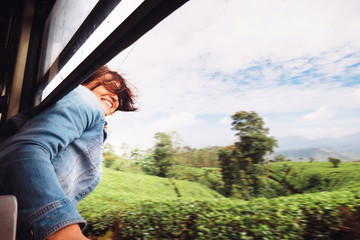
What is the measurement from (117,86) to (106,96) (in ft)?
0.32

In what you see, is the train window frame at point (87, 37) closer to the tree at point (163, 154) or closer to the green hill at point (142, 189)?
the green hill at point (142, 189)

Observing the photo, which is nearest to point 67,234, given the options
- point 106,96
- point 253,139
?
point 106,96

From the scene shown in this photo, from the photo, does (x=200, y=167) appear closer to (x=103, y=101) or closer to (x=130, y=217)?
(x=130, y=217)

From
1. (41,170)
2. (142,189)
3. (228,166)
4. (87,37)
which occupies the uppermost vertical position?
(87,37)

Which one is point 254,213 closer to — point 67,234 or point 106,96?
point 106,96

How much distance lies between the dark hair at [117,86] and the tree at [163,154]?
5477 mm

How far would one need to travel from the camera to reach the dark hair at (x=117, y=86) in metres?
1.22

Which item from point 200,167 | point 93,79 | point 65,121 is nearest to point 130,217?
point 200,167

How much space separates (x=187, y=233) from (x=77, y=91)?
3.23 metres

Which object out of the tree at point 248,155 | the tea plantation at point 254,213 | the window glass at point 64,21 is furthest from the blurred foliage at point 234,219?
the window glass at point 64,21

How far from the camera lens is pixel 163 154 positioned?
6.91m

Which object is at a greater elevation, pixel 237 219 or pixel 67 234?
pixel 67 234

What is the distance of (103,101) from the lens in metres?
1.23

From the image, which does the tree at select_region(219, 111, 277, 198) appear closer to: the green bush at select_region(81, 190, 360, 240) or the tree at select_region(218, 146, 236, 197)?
the tree at select_region(218, 146, 236, 197)
